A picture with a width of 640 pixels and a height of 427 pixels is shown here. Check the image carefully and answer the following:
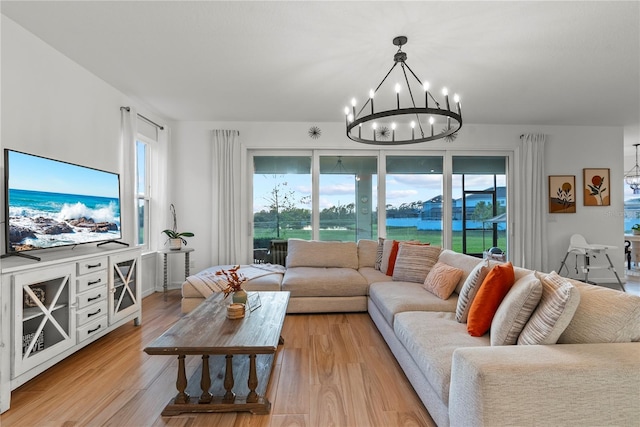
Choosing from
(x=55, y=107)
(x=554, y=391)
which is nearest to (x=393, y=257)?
(x=554, y=391)

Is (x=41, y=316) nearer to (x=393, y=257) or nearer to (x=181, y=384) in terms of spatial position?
(x=181, y=384)

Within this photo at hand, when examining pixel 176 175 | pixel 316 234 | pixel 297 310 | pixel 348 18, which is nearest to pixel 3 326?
pixel 297 310

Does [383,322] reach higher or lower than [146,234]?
lower

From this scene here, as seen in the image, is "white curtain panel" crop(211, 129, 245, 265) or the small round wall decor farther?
the small round wall decor

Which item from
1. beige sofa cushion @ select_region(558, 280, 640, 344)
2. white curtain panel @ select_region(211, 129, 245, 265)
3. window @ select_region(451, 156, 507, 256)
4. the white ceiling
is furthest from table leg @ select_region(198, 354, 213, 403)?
window @ select_region(451, 156, 507, 256)

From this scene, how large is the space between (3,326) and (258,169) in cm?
370

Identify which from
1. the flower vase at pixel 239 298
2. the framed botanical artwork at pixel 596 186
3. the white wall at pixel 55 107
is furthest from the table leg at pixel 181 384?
the framed botanical artwork at pixel 596 186

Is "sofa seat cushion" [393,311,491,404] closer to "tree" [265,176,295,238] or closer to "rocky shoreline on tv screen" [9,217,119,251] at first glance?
"rocky shoreline on tv screen" [9,217,119,251]

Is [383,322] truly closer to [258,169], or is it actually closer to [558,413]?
[558,413]

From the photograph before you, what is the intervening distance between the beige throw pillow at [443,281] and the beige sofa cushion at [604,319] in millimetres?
1200

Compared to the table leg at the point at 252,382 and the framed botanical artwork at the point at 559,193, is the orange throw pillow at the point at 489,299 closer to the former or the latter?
the table leg at the point at 252,382

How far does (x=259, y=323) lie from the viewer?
2.12 meters

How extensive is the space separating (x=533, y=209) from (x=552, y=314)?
4.41 meters

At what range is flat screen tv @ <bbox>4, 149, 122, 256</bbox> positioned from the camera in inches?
84.9
